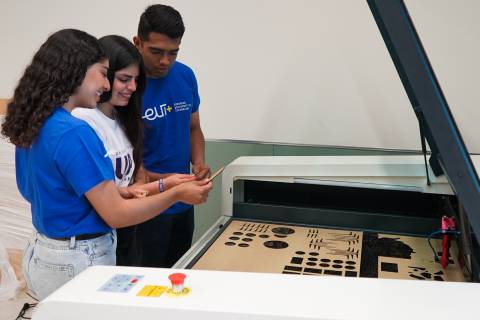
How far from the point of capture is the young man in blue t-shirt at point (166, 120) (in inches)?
64.3

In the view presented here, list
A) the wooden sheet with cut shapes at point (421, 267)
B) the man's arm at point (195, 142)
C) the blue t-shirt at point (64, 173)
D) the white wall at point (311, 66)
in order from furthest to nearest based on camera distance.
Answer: the white wall at point (311, 66) → the man's arm at point (195, 142) → the wooden sheet with cut shapes at point (421, 267) → the blue t-shirt at point (64, 173)

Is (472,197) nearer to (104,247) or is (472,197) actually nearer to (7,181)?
(104,247)

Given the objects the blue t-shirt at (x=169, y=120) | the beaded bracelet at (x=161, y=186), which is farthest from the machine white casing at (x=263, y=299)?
the blue t-shirt at (x=169, y=120)

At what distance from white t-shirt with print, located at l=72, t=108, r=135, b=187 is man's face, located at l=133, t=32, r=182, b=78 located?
0.33 meters

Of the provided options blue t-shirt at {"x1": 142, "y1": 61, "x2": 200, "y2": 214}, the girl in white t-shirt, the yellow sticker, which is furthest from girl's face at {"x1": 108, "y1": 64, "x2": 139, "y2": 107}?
the yellow sticker

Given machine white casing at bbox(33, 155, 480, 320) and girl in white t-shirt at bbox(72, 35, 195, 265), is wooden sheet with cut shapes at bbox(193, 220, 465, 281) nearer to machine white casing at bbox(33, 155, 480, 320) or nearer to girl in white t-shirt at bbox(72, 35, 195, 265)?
girl in white t-shirt at bbox(72, 35, 195, 265)

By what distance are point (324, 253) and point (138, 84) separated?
76cm

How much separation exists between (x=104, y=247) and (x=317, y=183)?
0.76 metres

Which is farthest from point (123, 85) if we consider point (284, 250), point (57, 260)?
point (284, 250)

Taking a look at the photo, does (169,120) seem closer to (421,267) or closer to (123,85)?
(123,85)

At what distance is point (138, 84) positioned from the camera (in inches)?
58.5

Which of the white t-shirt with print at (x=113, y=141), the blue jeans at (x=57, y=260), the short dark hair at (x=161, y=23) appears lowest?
the blue jeans at (x=57, y=260)

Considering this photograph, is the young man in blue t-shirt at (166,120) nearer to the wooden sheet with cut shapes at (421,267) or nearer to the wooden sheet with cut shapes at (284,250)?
the wooden sheet with cut shapes at (284,250)

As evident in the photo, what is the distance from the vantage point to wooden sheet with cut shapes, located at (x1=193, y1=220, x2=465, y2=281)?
132cm
